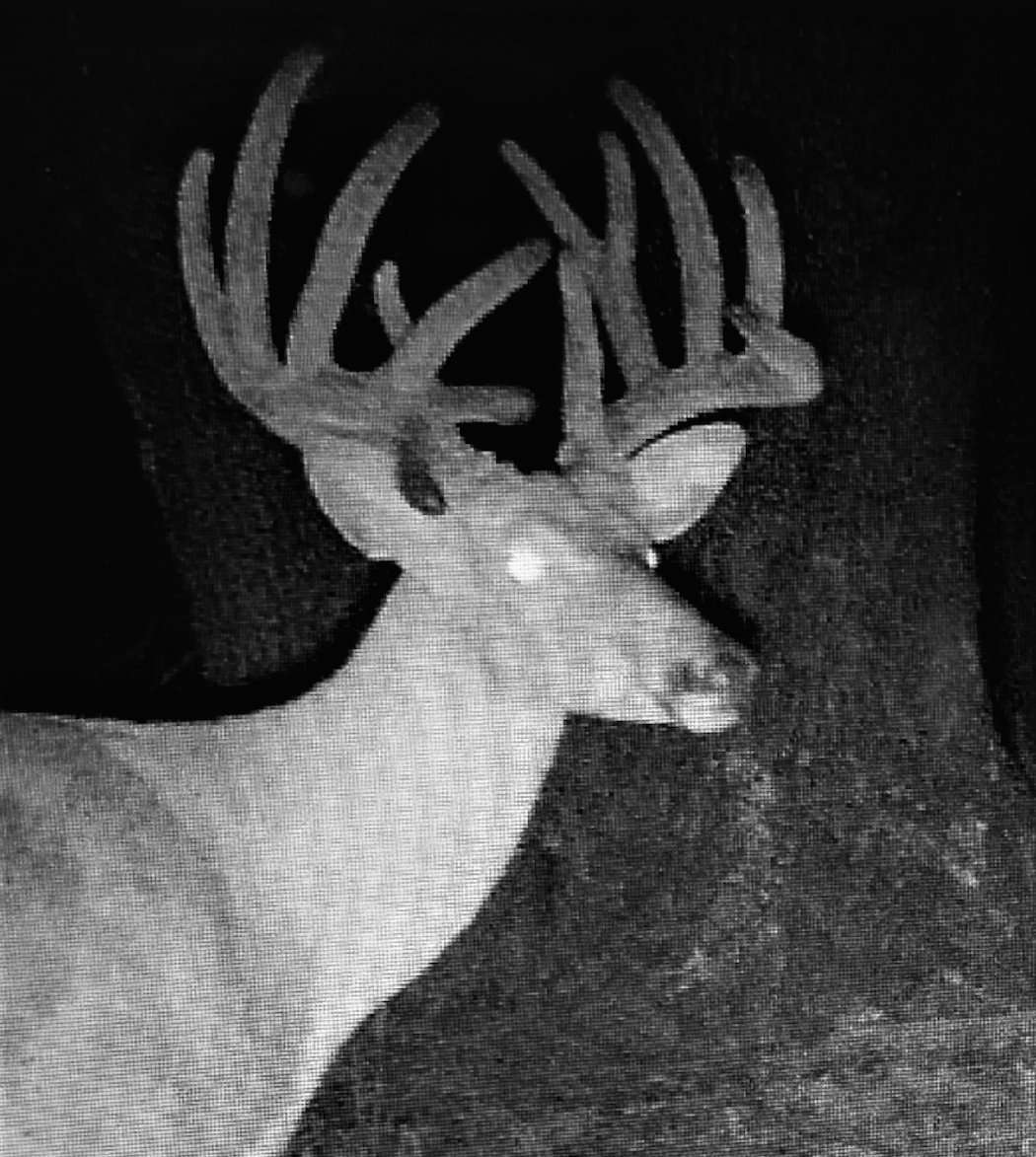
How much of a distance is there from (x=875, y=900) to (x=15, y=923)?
0.81 m

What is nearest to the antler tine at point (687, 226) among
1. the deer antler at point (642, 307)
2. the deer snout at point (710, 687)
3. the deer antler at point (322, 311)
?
the deer antler at point (642, 307)

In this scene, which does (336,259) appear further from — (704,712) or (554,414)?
(704,712)

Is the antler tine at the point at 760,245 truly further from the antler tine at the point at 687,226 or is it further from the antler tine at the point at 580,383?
the antler tine at the point at 580,383

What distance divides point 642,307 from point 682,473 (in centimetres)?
16

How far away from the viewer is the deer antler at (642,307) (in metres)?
1.46

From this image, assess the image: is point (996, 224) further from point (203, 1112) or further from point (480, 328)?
point (203, 1112)

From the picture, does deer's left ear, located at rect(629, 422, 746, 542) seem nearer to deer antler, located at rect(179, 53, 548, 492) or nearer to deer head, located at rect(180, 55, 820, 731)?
deer head, located at rect(180, 55, 820, 731)

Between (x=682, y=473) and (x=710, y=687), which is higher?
(x=682, y=473)

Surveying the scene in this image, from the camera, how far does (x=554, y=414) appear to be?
146cm

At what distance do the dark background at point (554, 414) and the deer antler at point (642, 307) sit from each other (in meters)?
0.02

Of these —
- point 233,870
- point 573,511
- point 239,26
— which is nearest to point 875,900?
point 573,511

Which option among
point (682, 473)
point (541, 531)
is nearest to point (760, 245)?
point (682, 473)

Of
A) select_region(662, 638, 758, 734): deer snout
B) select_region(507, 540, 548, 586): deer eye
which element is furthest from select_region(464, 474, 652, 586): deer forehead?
select_region(662, 638, 758, 734): deer snout

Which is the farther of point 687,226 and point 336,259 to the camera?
point 687,226
